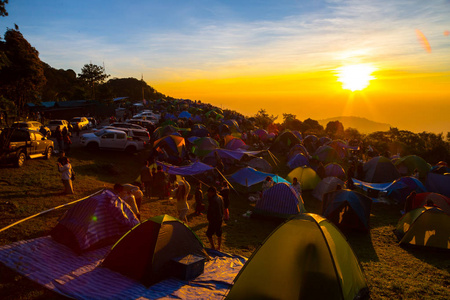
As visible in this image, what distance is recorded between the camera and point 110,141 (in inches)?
879

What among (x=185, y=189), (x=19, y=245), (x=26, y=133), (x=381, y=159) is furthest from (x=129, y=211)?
(x=381, y=159)

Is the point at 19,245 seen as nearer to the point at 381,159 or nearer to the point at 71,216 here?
the point at 71,216

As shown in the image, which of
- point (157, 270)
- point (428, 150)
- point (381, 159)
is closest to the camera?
point (157, 270)

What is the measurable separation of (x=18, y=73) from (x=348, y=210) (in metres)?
27.6

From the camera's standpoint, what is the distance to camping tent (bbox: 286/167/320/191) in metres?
19.2

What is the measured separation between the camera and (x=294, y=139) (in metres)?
33.2

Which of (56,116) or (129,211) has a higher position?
(56,116)

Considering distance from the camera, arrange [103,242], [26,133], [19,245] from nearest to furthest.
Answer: [19,245] < [103,242] < [26,133]

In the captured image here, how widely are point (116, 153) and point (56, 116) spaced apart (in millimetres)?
26380

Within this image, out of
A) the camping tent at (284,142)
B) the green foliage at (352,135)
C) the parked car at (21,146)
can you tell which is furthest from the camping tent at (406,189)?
the green foliage at (352,135)

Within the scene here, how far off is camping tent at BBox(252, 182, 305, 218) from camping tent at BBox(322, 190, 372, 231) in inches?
54.1

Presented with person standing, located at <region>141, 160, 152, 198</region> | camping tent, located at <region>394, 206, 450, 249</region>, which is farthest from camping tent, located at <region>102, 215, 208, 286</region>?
camping tent, located at <region>394, 206, 450, 249</region>

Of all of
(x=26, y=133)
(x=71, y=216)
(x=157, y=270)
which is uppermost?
(x=26, y=133)

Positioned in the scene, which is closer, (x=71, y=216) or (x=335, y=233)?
(x=335, y=233)
